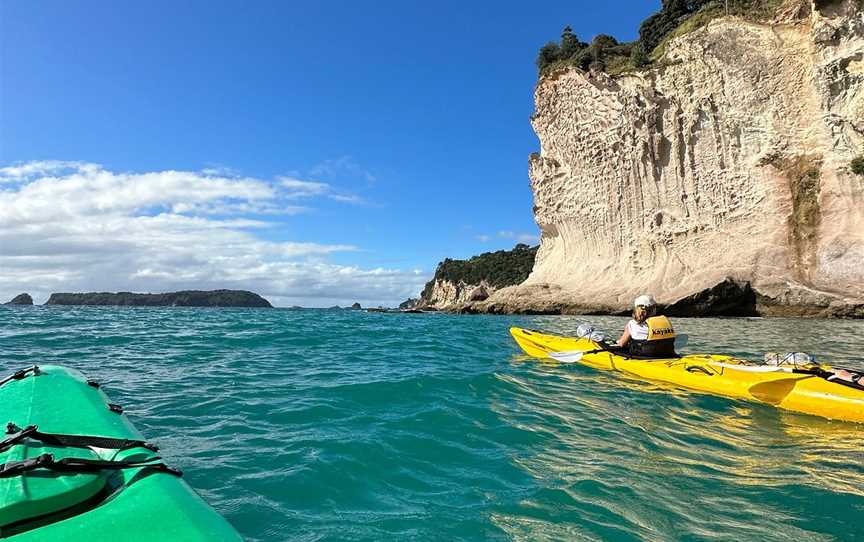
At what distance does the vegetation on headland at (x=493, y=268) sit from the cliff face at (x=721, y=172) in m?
28.2

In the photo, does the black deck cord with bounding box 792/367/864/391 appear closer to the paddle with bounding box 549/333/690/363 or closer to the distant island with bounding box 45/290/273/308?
the paddle with bounding box 549/333/690/363

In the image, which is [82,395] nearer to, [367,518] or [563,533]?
[367,518]

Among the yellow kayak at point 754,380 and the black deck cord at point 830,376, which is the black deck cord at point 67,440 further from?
the black deck cord at point 830,376

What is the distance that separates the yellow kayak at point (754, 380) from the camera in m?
5.76

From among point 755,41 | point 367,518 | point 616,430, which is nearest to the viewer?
point 367,518

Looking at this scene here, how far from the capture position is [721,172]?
2966 cm

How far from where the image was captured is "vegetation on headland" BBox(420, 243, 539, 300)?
6731cm

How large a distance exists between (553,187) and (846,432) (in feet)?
117

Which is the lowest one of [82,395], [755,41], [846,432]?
[846,432]

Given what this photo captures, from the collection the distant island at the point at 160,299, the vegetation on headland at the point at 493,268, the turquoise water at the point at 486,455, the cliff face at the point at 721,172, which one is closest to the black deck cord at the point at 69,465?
the turquoise water at the point at 486,455

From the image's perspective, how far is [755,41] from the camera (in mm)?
28578

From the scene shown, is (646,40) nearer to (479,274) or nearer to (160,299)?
(479,274)

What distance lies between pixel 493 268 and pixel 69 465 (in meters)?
68.0

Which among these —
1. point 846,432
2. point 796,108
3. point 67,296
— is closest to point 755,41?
point 796,108
